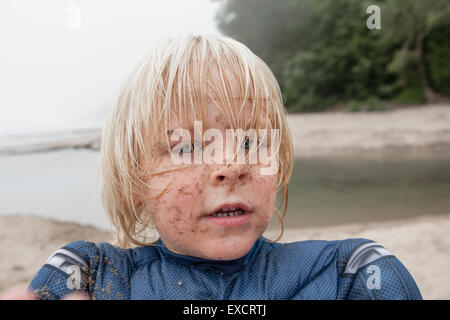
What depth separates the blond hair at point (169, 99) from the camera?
456 mm

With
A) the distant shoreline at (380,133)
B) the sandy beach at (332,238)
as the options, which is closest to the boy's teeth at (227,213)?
the sandy beach at (332,238)

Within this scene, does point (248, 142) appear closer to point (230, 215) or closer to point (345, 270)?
point (230, 215)

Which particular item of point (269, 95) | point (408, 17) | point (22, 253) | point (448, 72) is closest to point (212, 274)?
point (269, 95)

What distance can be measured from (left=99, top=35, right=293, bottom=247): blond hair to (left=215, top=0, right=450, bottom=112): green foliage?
3.45 m

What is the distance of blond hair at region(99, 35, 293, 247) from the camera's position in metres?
0.46

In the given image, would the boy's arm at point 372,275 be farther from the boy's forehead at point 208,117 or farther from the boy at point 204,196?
the boy's forehead at point 208,117

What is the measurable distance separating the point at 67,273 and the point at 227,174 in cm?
24

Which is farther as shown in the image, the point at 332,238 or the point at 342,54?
the point at 342,54

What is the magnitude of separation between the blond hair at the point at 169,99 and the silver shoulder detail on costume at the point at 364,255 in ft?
0.52

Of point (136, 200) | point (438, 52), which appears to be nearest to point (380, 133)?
point (438, 52)

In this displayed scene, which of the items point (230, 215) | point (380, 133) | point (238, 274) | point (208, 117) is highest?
point (208, 117)

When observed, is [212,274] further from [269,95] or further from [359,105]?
[359,105]

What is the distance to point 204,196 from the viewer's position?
1.44ft

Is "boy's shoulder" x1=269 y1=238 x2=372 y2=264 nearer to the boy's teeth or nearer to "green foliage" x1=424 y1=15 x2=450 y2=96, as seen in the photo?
the boy's teeth
